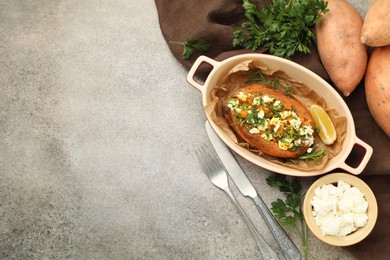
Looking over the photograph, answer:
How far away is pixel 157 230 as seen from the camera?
217 cm

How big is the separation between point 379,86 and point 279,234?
81 cm

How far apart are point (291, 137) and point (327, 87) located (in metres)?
0.28

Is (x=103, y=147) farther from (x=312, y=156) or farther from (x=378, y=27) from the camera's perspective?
(x=378, y=27)

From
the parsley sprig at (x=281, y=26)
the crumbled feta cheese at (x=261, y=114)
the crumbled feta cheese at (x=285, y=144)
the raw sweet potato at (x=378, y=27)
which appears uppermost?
Answer: the raw sweet potato at (x=378, y=27)

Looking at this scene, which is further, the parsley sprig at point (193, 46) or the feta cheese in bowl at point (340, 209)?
the parsley sprig at point (193, 46)

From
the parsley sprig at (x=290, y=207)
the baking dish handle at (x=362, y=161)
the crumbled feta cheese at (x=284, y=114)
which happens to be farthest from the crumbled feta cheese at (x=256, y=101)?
the baking dish handle at (x=362, y=161)

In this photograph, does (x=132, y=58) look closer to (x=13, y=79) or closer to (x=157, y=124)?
(x=157, y=124)

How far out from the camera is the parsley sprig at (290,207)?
2.07 meters

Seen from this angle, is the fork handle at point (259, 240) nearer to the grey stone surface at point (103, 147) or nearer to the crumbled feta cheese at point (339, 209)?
the grey stone surface at point (103, 147)

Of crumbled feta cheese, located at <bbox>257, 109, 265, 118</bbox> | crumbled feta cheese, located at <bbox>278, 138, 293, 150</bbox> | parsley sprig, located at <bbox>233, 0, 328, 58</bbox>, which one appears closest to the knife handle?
crumbled feta cheese, located at <bbox>278, 138, 293, 150</bbox>

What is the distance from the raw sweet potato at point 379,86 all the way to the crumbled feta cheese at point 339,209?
34 cm

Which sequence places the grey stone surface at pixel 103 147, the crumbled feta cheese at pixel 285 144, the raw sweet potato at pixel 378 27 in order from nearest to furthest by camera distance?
1. the raw sweet potato at pixel 378 27
2. the crumbled feta cheese at pixel 285 144
3. the grey stone surface at pixel 103 147

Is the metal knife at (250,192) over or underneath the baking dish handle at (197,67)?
underneath

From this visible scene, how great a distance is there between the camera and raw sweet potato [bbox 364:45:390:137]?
→ 1.96m
